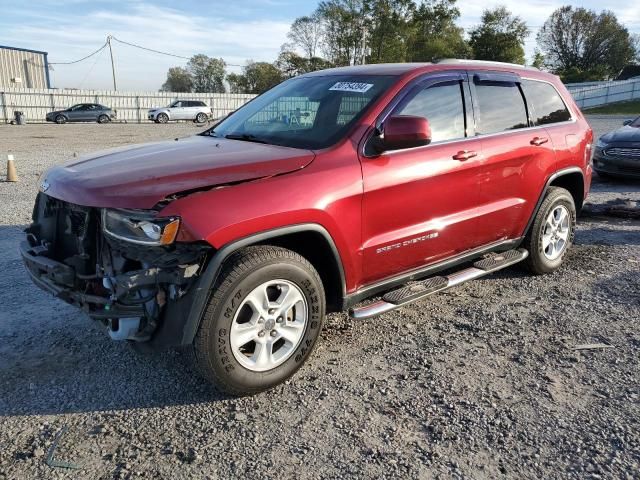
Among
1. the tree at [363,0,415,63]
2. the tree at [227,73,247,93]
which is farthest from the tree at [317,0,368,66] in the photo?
the tree at [227,73,247,93]

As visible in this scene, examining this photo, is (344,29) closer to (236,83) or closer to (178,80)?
(236,83)

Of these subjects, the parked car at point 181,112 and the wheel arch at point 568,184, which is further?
the parked car at point 181,112

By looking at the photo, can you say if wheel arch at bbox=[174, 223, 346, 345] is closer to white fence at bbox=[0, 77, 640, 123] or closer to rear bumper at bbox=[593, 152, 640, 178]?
rear bumper at bbox=[593, 152, 640, 178]

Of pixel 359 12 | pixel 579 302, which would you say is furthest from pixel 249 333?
pixel 359 12

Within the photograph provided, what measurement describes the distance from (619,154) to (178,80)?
296ft

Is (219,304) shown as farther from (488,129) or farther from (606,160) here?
(606,160)

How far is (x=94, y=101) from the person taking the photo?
127 ft

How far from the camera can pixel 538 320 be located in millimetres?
4090

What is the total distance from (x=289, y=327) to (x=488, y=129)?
2311 mm

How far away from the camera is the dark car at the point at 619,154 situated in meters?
9.41

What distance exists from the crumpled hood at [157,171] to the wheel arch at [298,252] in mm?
340

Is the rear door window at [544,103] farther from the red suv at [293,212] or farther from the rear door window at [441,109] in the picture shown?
the rear door window at [441,109]

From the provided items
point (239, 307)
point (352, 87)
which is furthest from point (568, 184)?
point (239, 307)

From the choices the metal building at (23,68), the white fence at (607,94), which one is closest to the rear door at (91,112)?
the metal building at (23,68)
